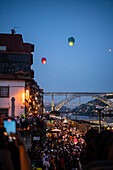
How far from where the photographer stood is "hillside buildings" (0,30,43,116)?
19875 mm

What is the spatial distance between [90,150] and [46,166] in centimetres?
875

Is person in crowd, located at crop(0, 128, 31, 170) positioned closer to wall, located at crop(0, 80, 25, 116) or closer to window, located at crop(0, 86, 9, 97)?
wall, located at crop(0, 80, 25, 116)

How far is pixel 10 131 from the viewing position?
2277mm

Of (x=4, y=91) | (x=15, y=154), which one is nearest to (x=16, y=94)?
(x=4, y=91)

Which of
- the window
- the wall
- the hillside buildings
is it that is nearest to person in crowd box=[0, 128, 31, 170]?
the hillside buildings

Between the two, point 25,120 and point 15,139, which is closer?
point 15,139

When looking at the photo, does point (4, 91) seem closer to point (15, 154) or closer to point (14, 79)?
point (14, 79)

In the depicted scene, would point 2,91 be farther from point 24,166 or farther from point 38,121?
point 24,166

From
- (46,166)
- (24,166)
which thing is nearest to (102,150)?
→ (24,166)

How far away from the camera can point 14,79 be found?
2014 cm

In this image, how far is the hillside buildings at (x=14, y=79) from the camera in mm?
19875

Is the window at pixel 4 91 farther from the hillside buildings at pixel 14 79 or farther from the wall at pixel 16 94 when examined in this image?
the wall at pixel 16 94

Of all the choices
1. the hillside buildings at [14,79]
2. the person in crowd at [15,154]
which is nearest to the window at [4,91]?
the hillside buildings at [14,79]

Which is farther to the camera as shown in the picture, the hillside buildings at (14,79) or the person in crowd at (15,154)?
the hillside buildings at (14,79)
